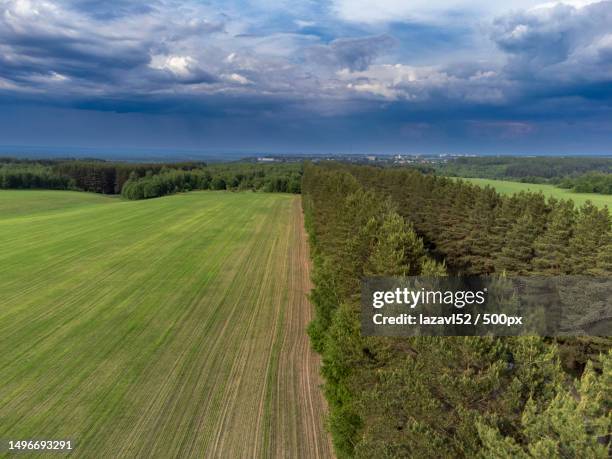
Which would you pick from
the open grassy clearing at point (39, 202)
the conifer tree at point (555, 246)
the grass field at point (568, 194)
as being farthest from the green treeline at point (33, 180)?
the conifer tree at point (555, 246)

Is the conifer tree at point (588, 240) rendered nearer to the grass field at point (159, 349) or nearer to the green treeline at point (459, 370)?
the green treeline at point (459, 370)

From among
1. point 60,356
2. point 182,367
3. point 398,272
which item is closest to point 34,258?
point 60,356

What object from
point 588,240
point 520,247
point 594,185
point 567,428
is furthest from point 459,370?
point 594,185

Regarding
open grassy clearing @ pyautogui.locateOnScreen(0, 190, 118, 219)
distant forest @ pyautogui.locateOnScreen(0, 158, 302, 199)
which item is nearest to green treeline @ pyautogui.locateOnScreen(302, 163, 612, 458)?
open grassy clearing @ pyautogui.locateOnScreen(0, 190, 118, 219)

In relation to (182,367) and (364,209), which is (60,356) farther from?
(364,209)

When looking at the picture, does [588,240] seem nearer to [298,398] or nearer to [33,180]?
[298,398]
